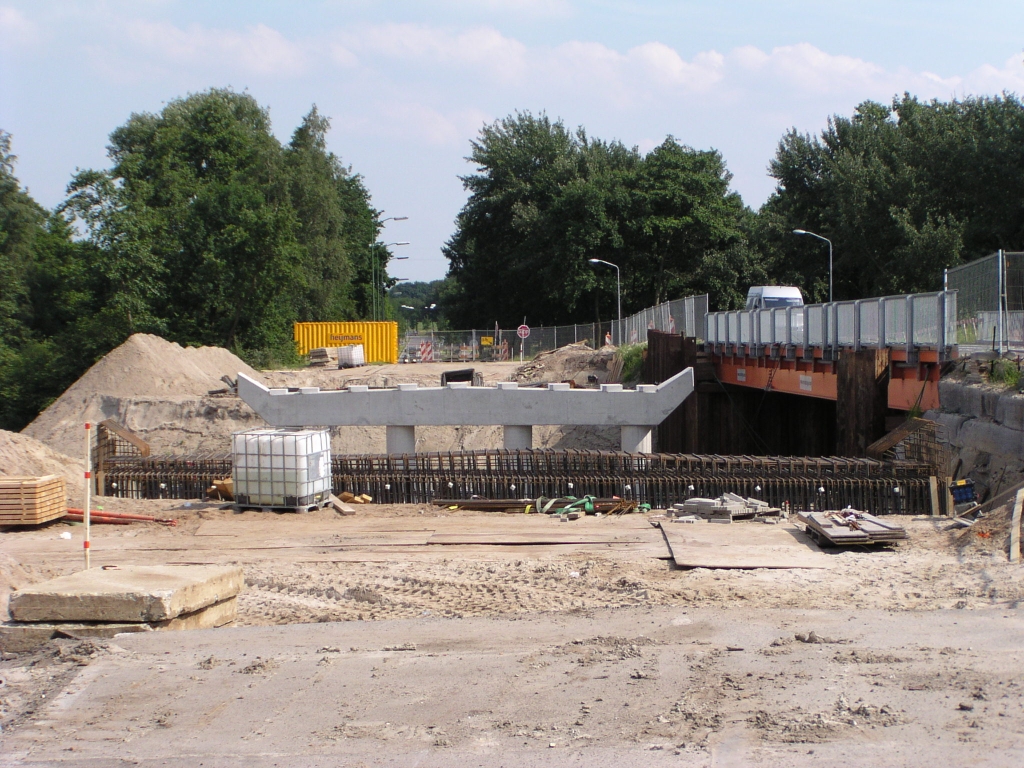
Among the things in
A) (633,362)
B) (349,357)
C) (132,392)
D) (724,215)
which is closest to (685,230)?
(724,215)

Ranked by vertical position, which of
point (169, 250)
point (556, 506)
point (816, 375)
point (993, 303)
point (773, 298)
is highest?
point (169, 250)

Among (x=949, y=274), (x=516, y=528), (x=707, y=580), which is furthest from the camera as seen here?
(x=949, y=274)

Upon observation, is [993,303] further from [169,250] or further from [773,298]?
[169,250]

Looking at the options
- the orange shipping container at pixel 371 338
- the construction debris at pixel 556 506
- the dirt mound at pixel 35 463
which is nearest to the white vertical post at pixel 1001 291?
the construction debris at pixel 556 506

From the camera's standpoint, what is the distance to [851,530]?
37.9 feet

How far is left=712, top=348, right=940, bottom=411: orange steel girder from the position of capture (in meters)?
16.5

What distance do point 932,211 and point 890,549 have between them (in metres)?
44.1

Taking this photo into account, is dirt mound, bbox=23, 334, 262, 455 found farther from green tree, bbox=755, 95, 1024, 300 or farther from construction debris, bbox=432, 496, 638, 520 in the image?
green tree, bbox=755, 95, 1024, 300

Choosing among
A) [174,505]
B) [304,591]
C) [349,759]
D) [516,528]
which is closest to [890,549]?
[516,528]

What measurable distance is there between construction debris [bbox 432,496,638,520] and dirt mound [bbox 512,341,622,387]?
20743 mm

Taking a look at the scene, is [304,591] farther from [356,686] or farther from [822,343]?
[822,343]

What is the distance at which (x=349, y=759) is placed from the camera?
5578 millimetres

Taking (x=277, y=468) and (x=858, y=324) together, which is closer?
(x=277, y=468)

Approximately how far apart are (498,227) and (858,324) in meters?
59.2
